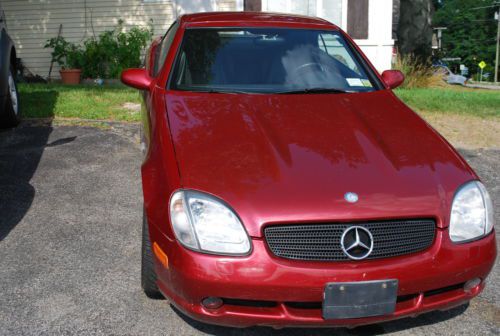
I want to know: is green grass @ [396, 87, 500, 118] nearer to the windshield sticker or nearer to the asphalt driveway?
the asphalt driveway

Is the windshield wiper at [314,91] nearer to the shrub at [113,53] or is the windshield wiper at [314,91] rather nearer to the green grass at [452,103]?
the green grass at [452,103]

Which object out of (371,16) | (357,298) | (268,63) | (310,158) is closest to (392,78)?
(268,63)

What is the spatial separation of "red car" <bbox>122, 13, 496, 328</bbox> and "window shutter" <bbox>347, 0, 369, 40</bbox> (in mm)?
10395

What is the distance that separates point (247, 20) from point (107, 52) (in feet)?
29.6

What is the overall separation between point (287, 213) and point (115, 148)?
14.5 feet

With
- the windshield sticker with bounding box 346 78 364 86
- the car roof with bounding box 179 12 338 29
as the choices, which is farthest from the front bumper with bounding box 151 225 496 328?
the car roof with bounding box 179 12 338 29

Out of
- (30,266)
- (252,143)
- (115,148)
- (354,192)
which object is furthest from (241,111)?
(115,148)

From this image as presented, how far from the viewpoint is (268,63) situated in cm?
443

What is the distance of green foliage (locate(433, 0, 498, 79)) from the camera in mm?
75812

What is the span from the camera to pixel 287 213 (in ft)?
9.36

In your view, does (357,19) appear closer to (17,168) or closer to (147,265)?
(17,168)

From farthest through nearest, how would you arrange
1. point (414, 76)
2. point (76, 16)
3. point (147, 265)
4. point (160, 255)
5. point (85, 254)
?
point (76, 16) < point (414, 76) < point (85, 254) < point (147, 265) < point (160, 255)

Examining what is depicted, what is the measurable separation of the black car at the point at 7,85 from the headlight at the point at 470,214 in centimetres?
538

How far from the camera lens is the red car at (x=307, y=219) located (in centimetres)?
280
